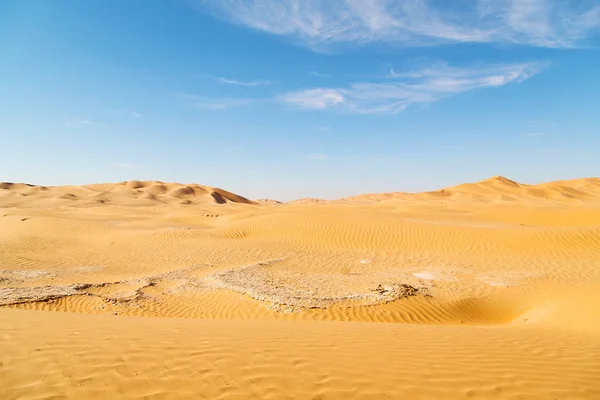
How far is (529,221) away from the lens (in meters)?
24.0

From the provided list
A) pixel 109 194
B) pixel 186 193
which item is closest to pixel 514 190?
pixel 186 193

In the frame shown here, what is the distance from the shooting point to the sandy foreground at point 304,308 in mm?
3582

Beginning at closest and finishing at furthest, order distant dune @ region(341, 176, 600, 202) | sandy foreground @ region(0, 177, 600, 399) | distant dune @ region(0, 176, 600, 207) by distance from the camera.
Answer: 1. sandy foreground @ region(0, 177, 600, 399)
2. distant dune @ region(0, 176, 600, 207)
3. distant dune @ region(341, 176, 600, 202)

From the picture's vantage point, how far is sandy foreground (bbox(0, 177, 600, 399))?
11.8 ft

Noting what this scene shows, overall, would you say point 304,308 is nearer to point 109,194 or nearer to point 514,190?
point 109,194

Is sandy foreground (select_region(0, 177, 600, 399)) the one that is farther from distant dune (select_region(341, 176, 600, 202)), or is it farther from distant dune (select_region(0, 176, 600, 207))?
distant dune (select_region(341, 176, 600, 202))

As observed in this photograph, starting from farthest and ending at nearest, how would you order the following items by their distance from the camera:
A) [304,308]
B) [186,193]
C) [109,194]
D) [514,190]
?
[186,193] → [514,190] → [109,194] → [304,308]

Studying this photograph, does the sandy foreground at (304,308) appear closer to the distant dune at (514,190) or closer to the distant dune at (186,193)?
the distant dune at (186,193)

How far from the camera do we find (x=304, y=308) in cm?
916

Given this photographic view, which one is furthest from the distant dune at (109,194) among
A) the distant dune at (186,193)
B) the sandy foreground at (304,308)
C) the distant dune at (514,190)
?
the distant dune at (514,190)

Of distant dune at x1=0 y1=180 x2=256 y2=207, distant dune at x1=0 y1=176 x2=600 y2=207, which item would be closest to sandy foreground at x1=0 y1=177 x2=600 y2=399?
distant dune at x1=0 y1=180 x2=256 y2=207

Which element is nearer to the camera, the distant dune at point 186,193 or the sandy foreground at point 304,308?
the sandy foreground at point 304,308

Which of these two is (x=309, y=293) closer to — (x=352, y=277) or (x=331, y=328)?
(x=352, y=277)

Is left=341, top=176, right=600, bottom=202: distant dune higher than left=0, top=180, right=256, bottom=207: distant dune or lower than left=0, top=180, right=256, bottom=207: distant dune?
higher
